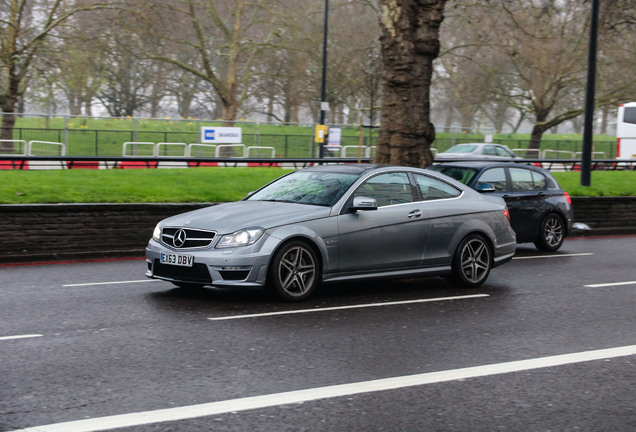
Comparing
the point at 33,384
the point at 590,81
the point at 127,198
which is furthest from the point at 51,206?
the point at 590,81

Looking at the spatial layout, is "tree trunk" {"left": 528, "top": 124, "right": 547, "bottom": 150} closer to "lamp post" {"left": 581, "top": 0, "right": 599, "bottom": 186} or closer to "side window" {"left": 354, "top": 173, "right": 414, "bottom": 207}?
"lamp post" {"left": 581, "top": 0, "right": 599, "bottom": 186}

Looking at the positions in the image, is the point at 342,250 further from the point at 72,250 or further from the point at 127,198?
the point at 127,198

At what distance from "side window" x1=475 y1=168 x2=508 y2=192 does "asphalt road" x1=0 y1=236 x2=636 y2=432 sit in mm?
4105

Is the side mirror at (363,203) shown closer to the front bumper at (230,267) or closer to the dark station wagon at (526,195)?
the front bumper at (230,267)

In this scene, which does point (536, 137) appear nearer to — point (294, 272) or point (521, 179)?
point (521, 179)

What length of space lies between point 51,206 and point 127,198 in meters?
2.15

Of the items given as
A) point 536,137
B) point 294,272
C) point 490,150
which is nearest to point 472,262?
point 294,272

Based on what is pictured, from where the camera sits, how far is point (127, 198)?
14.6m

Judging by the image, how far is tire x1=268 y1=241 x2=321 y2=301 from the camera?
28.0 ft

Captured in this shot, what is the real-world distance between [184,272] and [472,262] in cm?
369

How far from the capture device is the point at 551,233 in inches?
594

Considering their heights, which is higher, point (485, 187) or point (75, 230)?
point (485, 187)

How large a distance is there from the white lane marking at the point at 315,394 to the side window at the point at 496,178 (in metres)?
7.50

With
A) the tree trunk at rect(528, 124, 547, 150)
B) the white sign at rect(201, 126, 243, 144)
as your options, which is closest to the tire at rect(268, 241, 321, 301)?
the white sign at rect(201, 126, 243, 144)
